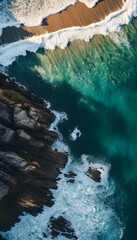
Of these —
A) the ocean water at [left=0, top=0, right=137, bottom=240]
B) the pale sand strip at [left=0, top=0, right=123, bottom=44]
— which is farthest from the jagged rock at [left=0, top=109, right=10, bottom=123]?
the pale sand strip at [left=0, top=0, right=123, bottom=44]

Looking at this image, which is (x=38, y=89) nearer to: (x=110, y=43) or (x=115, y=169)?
(x=110, y=43)

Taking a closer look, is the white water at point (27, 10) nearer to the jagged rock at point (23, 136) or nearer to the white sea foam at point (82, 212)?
the jagged rock at point (23, 136)

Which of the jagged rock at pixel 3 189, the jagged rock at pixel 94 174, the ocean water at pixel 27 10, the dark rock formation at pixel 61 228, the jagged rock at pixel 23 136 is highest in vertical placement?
the ocean water at pixel 27 10

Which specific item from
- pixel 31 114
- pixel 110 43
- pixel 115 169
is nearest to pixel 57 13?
pixel 110 43

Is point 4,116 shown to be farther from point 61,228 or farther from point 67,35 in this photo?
A: point 61,228

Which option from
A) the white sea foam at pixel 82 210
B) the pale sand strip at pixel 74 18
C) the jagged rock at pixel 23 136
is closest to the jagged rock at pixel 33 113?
the jagged rock at pixel 23 136

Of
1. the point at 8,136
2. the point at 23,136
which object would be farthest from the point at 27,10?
the point at 8,136
